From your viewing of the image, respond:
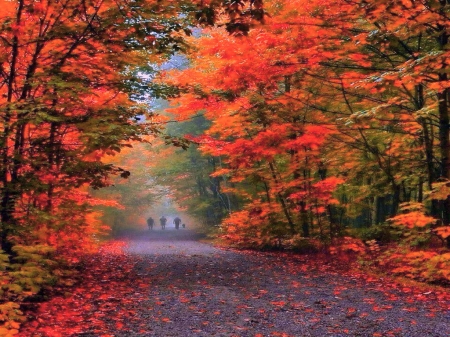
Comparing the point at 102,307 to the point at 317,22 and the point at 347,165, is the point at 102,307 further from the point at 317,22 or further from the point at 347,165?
the point at 347,165

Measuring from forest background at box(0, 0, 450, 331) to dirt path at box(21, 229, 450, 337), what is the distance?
2.77ft

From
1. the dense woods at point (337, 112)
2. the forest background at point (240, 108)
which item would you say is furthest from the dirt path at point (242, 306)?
the dense woods at point (337, 112)

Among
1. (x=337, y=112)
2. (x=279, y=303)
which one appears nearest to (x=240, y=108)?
(x=337, y=112)

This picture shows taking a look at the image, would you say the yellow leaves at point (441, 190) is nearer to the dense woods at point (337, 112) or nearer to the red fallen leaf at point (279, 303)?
the dense woods at point (337, 112)

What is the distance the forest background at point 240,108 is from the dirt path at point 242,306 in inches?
33.2

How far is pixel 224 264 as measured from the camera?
12.4 metres

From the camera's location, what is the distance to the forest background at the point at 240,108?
257 inches

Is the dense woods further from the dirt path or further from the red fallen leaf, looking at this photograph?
the red fallen leaf

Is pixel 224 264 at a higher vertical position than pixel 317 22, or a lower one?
lower

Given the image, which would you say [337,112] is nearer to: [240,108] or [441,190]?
[441,190]

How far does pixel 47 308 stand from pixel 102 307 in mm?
874

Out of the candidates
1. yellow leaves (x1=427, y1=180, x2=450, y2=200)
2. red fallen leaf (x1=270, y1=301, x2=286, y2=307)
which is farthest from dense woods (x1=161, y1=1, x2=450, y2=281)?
red fallen leaf (x1=270, y1=301, x2=286, y2=307)

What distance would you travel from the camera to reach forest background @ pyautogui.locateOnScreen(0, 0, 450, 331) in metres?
6.52

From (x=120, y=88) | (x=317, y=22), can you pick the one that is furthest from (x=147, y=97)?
(x=317, y=22)
